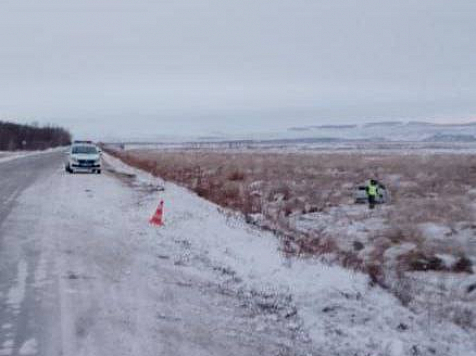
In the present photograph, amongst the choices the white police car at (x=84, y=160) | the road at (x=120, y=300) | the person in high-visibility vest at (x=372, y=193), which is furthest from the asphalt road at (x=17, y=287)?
the white police car at (x=84, y=160)

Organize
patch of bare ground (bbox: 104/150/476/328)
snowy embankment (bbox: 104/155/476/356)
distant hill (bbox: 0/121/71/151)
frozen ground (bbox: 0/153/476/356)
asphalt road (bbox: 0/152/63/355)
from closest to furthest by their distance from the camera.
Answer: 1. asphalt road (bbox: 0/152/63/355)
2. frozen ground (bbox: 0/153/476/356)
3. snowy embankment (bbox: 104/155/476/356)
4. patch of bare ground (bbox: 104/150/476/328)
5. distant hill (bbox: 0/121/71/151)

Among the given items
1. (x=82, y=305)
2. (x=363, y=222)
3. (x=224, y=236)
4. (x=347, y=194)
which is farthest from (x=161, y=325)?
(x=347, y=194)

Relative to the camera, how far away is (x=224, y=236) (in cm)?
1372

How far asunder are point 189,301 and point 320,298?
1.61 metres

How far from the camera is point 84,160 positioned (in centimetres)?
3728

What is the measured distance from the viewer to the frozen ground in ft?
22.2

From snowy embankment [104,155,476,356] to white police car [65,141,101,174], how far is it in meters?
23.8

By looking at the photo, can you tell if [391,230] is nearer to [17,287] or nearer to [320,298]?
[320,298]

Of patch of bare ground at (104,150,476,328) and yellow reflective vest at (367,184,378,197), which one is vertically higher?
yellow reflective vest at (367,184,378,197)

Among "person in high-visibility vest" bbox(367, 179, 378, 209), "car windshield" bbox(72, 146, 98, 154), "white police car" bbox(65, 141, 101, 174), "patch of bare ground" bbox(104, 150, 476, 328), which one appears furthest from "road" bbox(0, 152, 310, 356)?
"car windshield" bbox(72, 146, 98, 154)

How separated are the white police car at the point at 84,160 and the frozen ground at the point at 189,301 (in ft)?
75.1

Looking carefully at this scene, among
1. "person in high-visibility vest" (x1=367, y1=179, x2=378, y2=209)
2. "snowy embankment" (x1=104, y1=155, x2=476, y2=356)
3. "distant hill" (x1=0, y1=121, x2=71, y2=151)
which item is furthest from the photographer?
"distant hill" (x1=0, y1=121, x2=71, y2=151)

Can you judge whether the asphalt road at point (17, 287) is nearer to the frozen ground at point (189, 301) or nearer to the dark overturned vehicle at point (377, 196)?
the frozen ground at point (189, 301)

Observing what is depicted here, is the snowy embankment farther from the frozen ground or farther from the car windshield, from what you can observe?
the car windshield
